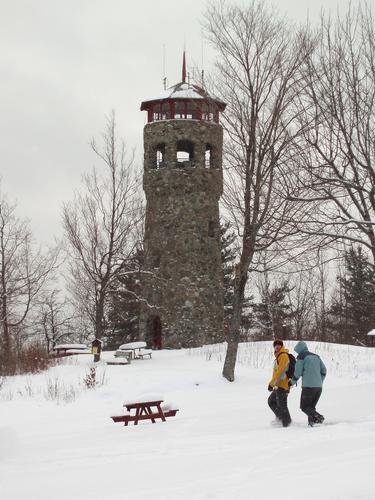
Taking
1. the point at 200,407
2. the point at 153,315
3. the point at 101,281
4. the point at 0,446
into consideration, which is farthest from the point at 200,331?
the point at 0,446

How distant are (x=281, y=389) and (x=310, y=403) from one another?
504 mm

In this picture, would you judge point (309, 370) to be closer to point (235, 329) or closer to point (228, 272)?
point (235, 329)

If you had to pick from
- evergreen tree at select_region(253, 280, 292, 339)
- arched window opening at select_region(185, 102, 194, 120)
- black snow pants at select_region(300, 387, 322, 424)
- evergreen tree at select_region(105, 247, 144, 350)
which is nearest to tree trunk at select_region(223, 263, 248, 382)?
black snow pants at select_region(300, 387, 322, 424)

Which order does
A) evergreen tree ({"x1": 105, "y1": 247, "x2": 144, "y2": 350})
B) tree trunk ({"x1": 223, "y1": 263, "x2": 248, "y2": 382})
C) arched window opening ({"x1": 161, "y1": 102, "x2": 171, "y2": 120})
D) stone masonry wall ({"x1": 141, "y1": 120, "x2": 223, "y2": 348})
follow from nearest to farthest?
tree trunk ({"x1": 223, "y1": 263, "x2": 248, "y2": 382}) → stone masonry wall ({"x1": 141, "y1": 120, "x2": 223, "y2": 348}) → arched window opening ({"x1": 161, "y1": 102, "x2": 171, "y2": 120}) → evergreen tree ({"x1": 105, "y1": 247, "x2": 144, "y2": 350})

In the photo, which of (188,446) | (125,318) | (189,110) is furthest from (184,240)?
(188,446)

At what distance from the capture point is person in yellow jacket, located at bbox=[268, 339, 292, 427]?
9.44 m

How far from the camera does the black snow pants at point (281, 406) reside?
9.42m

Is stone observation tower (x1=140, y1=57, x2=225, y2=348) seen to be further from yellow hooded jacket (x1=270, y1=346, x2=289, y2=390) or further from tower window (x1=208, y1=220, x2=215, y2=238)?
yellow hooded jacket (x1=270, y1=346, x2=289, y2=390)

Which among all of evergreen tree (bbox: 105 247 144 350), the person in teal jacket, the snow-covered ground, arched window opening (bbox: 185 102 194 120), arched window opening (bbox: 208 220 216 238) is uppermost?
arched window opening (bbox: 185 102 194 120)

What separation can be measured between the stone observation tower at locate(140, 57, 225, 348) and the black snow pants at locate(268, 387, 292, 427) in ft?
56.4

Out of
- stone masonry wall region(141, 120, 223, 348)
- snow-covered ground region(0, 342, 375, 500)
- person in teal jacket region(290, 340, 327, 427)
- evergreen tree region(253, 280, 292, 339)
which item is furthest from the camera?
evergreen tree region(253, 280, 292, 339)

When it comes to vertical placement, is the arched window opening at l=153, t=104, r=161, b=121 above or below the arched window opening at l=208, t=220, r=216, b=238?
above

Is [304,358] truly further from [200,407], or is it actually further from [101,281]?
[101,281]

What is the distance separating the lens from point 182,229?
2702 cm
